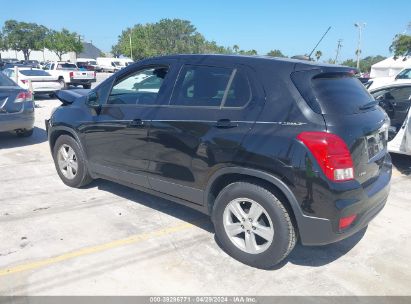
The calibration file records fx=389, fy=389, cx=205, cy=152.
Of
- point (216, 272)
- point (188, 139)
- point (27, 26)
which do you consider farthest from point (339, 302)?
point (27, 26)

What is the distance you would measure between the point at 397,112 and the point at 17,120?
731 cm

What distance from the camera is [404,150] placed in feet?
20.2

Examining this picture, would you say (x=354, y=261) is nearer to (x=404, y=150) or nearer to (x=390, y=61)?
(x=404, y=150)

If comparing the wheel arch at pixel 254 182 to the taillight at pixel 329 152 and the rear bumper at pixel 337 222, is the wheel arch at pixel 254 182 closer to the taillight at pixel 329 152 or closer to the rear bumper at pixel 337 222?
the rear bumper at pixel 337 222

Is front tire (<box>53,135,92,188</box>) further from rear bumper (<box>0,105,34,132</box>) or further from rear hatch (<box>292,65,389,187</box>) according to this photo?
rear hatch (<box>292,65,389,187</box>)

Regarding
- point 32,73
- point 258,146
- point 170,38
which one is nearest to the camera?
point 258,146

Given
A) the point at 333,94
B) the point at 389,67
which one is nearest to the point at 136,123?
the point at 333,94

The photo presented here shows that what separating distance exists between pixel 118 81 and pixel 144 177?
119cm

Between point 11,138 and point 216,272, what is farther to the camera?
point 11,138

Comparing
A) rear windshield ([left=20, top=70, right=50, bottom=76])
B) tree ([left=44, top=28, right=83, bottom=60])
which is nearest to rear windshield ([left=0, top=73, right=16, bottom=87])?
rear windshield ([left=20, top=70, right=50, bottom=76])

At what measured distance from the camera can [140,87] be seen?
4461mm

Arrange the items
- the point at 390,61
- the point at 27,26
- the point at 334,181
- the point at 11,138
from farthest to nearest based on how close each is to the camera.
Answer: the point at 27,26
the point at 390,61
the point at 11,138
the point at 334,181

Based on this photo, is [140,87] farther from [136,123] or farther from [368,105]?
[368,105]

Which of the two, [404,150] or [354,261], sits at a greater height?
[404,150]
